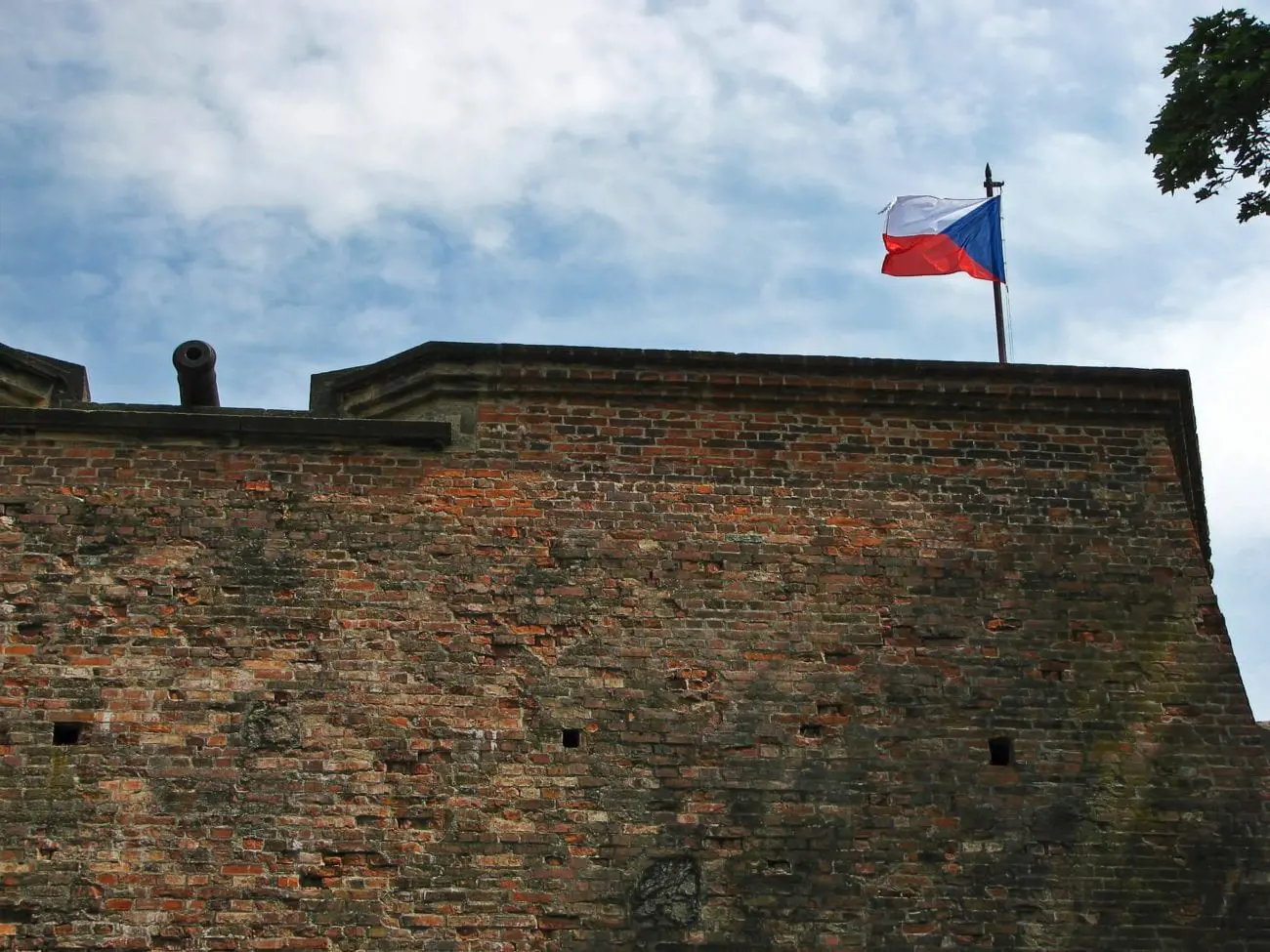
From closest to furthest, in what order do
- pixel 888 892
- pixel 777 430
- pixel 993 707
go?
pixel 888 892, pixel 993 707, pixel 777 430

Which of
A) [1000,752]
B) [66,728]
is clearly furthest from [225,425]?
[1000,752]

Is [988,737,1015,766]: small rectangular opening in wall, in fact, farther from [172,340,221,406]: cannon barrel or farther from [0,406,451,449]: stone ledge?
[172,340,221,406]: cannon barrel

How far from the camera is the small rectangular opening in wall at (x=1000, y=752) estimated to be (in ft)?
28.2

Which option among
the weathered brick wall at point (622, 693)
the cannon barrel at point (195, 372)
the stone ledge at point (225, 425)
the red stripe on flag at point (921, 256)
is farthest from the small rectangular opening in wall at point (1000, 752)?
the cannon barrel at point (195, 372)

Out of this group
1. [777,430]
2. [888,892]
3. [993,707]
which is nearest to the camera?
[888,892]

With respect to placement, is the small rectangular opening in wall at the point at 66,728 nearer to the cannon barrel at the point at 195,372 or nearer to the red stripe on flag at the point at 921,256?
the cannon barrel at the point at 195,372

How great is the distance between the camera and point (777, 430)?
9.38 m

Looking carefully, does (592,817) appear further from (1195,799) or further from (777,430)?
(1195,799)

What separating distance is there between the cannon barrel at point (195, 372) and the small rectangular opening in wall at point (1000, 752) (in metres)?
5.21

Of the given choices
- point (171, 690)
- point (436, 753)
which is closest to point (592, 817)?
point (436, 753)

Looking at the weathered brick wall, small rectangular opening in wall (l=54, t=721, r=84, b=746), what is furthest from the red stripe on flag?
small rectangular opening in wall (l=54, t=721, r=84, b=746)

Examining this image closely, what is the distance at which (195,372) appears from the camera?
9.02 meters

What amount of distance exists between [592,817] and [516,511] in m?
1.92

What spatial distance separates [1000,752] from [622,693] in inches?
89.2
